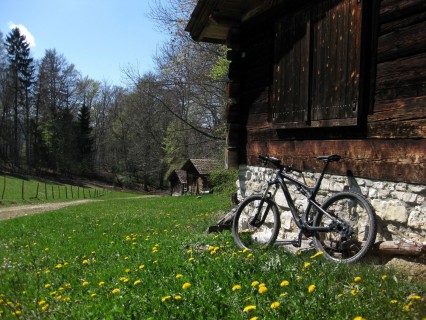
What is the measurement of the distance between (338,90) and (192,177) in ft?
114

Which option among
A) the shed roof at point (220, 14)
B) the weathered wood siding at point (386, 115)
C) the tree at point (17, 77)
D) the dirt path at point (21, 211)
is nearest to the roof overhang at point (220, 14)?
the shed roof at point (220, 14)

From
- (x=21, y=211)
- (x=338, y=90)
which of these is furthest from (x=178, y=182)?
(x=338, y=90)

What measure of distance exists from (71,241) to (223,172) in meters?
14.8

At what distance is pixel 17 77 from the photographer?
5703 centimetres

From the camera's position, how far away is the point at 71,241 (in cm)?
832

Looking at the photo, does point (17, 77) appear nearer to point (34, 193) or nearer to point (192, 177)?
point (34, 193)

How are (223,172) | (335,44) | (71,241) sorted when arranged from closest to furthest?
(335,44) < (71,241) < (223,172)

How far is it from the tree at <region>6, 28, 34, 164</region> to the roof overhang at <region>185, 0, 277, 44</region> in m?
55.4

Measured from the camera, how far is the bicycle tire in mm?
4539

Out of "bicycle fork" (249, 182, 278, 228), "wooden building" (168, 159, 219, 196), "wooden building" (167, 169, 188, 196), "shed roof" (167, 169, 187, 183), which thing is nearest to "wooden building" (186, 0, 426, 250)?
"bicycle fork" (249, 182, 278, 228)

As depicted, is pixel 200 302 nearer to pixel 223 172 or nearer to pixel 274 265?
pixel 274 265

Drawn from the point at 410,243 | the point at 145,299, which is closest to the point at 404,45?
the point at 410,243

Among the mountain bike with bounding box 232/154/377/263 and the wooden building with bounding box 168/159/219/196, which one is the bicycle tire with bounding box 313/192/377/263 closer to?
the mountain bike with bounding box 232/154/377/263

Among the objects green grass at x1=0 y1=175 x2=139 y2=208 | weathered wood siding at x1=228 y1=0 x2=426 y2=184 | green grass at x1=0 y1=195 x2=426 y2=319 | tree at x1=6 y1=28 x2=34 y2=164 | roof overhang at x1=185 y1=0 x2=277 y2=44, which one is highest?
tree at x1=6 y1=28 x2=34 y2=164
